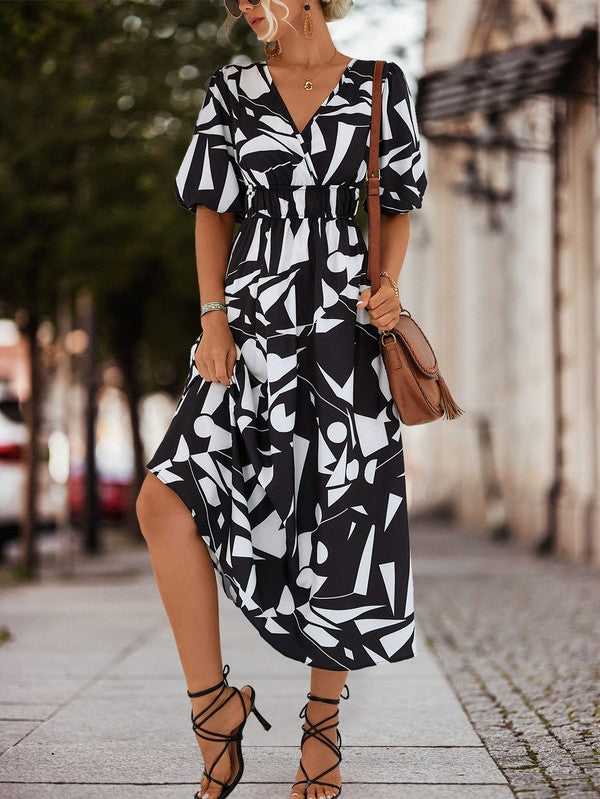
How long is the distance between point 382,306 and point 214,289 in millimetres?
418

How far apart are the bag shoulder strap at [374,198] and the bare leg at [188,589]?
0.71 m

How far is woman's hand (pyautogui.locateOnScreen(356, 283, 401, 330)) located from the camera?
118 inches

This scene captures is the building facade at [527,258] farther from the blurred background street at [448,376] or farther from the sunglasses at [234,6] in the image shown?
the sunglasses at [234,6]

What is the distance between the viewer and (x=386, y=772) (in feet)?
11.0

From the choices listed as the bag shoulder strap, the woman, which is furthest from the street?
the bag shoulder strap

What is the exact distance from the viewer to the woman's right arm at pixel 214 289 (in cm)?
297

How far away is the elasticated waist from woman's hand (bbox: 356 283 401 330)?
23cm

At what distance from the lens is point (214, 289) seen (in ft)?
10.2

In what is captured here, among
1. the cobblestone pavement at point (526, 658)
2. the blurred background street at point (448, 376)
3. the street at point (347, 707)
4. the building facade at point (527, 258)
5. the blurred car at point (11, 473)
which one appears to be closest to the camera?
the street at point (347, 707)

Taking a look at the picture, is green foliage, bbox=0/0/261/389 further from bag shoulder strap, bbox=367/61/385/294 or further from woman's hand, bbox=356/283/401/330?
woman's hand, bbox=356/283/401/330

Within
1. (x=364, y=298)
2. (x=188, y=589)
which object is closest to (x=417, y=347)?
(x=364, y=298)

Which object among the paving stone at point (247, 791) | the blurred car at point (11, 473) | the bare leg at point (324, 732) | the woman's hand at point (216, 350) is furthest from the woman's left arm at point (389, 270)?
the blurred car at point (11, 473)

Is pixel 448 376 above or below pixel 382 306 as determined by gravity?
below

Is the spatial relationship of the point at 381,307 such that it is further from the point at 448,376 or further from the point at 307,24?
the point at 448,376
